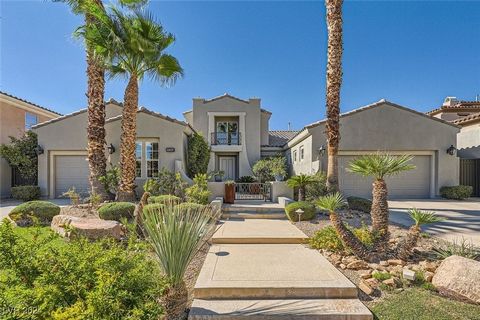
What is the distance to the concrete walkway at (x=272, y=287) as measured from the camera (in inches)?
152

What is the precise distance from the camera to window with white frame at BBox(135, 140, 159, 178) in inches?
567

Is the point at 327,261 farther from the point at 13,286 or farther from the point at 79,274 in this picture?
the point at 13,286

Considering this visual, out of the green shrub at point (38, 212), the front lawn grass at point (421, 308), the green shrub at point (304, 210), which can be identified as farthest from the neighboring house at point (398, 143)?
the green shrub at point (38, 212)

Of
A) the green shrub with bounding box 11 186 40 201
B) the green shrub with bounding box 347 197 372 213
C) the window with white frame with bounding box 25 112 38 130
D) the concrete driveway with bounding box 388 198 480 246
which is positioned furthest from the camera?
the window with white frame with bounding box 25 112 38 130

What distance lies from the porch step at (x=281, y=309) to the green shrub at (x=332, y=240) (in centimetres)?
211

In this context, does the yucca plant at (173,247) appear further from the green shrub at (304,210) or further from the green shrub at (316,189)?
the green shrub at (316,189)

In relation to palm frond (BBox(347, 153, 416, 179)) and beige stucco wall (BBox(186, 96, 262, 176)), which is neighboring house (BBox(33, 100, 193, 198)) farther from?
palm frond (BBox(347, 153, 416, 179))

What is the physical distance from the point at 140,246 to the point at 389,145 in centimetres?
1652

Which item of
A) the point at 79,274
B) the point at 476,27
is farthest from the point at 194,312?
the point at 476,27

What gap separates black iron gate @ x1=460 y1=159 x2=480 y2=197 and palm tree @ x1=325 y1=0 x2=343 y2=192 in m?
13.0

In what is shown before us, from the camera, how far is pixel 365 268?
Answer: 17.3 ft

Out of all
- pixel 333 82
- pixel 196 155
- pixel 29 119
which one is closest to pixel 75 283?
pixel 333 82

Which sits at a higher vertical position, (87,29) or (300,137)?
(87,29)

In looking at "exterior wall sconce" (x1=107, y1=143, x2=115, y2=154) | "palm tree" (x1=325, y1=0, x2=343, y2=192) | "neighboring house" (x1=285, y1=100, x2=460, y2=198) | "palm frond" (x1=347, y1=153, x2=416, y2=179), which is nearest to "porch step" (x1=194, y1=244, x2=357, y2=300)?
"palm frond" (x1=347, y1=153, x2=416, y2=179)
